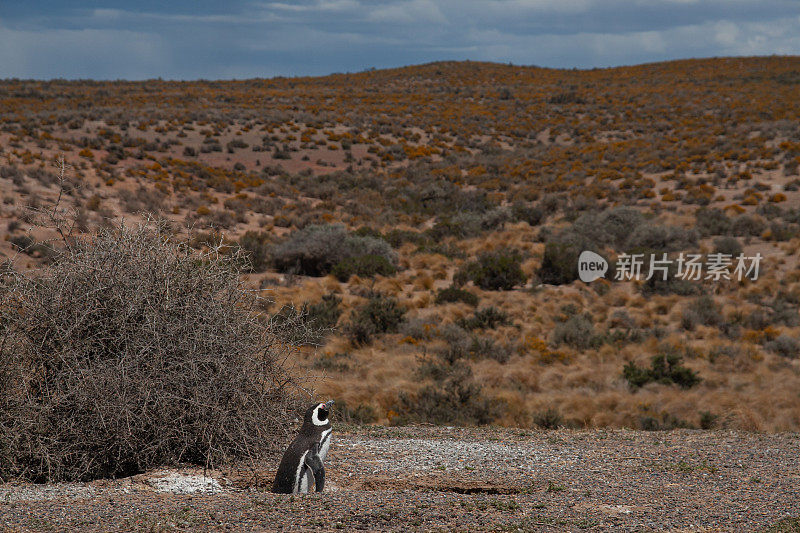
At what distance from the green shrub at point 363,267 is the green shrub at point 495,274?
2115 mm

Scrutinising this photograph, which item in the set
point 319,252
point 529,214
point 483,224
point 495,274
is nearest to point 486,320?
point 495,274

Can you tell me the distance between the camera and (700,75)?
68375 millimetres

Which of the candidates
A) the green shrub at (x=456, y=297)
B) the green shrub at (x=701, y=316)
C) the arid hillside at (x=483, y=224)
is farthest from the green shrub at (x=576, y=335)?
the green shrub at (x=456, y=297)

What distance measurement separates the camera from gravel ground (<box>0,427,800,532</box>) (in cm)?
505

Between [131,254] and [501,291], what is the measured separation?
13.6 meters

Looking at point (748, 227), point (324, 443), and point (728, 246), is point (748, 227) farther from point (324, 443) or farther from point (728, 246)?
point (324, 443)

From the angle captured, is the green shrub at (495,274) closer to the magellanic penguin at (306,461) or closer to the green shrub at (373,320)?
the green shrub at (373,320)

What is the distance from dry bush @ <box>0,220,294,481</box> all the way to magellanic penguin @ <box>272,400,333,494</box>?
31.5 inches

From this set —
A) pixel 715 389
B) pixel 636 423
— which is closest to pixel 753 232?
pixel 715 389

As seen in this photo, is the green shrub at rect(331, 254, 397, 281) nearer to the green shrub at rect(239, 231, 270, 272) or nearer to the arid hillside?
the arid hillside

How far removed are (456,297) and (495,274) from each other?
2314 mm

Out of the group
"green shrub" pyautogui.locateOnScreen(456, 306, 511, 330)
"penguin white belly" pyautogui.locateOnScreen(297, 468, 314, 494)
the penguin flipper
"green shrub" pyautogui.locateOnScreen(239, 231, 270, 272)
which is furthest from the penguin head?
"green shrub" pyautogui.locateOnScreen(239, 231, 270, 272)

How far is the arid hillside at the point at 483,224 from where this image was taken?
11.5 metres

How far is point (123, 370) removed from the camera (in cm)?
584
